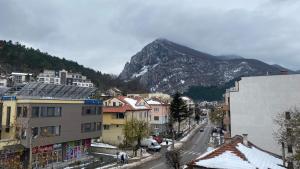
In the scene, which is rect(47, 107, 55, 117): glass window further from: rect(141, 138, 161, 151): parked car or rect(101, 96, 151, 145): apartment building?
rect(141, 138, 161, 151): parked car

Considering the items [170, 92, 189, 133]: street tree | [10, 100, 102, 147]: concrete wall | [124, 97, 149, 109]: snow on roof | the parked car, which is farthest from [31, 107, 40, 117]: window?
[170, 92, 189, 133]: street tree

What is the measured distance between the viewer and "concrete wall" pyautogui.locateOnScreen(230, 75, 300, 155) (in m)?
43.8

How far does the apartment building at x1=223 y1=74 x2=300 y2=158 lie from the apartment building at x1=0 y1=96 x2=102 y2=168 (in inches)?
915

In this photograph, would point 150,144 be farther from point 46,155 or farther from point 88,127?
point 46,155

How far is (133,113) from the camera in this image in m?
69.9

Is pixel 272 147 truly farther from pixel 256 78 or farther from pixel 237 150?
pixel 237 150

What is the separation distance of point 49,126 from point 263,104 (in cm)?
2950

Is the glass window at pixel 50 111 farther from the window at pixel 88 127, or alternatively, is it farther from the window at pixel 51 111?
the window at pixel 88 127

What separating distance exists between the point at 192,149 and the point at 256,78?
944 inches

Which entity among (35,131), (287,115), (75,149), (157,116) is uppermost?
(287,115)

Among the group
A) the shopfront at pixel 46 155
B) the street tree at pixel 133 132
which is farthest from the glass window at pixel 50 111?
the street tree at pixel 133 132

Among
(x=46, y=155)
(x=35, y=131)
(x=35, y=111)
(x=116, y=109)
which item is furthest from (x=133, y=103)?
(x=35, y=131)

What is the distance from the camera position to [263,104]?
150 ft

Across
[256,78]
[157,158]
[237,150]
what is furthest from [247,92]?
[237,150]
